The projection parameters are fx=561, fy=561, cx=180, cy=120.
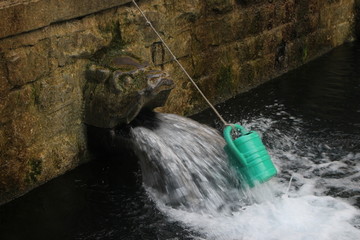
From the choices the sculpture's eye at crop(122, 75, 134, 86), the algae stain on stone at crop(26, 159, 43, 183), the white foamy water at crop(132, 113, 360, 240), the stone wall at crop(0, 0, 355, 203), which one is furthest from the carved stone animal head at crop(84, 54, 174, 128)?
the algae stain on stone at crop(26, 159, 43, 183)

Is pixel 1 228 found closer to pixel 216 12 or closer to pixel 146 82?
pixel 146 82

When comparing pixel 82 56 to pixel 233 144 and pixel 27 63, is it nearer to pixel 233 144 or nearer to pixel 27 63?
pixel 27 63

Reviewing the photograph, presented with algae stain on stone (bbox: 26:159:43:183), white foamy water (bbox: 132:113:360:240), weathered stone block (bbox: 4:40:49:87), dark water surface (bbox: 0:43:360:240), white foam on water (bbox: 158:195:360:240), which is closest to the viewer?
white foam on water (bbox: 158:195:360:240)

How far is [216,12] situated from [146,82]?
1.95 m

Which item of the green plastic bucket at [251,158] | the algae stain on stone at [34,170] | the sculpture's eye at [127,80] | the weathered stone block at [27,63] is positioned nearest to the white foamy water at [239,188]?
the green plastic bucket at [251,158]

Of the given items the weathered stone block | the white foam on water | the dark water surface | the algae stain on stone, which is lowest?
the white foam on water

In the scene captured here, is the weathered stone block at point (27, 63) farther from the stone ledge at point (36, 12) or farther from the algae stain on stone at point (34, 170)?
the algae stain on stone at point (34, 170)

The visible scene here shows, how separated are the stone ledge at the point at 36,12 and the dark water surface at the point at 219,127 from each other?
1482mm

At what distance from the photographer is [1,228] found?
4.72 meters

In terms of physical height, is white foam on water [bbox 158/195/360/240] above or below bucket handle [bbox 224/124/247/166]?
below

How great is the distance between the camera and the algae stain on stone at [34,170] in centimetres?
520

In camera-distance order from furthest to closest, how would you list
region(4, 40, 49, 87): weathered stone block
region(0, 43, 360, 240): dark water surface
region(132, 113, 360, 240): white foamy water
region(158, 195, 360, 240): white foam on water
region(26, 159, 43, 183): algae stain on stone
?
1. region(26, 159, 43, 183): algae stain on stone
2. region(4, 40, 49, 87): weathered stone block
3. region(0, 43, 360, 240): dark water surface
4. region(132, 113, 360, 240): white foamy water
5. region(158, 195, 360, 240): white foam on water

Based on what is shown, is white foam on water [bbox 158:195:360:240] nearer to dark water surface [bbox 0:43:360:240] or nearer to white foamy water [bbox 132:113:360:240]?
white foamy water [bbox 132:113:360:240]

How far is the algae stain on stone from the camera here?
520cm
